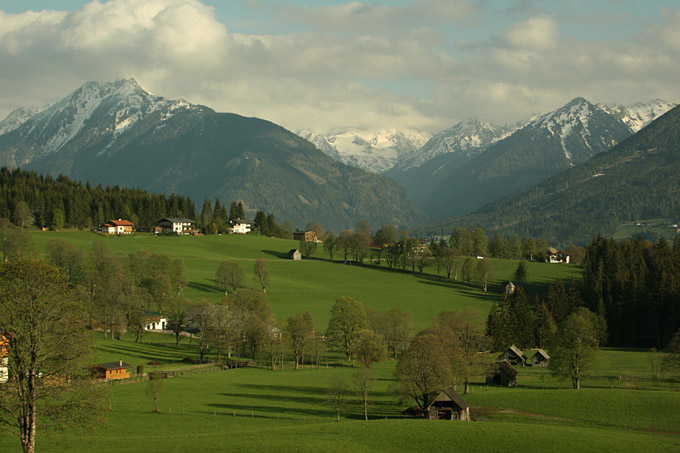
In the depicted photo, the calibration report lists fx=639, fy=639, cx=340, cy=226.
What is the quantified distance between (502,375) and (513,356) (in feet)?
56.0

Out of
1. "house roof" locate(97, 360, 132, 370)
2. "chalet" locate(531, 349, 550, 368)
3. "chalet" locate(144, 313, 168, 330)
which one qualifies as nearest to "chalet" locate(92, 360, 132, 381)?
"house roof" locate(97, 360, 132, 370)

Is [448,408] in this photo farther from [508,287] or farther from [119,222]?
[119,222]

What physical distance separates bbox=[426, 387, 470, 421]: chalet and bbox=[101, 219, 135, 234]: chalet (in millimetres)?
150644

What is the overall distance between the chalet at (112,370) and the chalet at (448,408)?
118ft

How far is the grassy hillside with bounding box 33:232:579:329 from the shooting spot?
127 metres

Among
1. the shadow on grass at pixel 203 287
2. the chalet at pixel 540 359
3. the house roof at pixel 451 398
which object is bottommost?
the chalet at pixel 540 359

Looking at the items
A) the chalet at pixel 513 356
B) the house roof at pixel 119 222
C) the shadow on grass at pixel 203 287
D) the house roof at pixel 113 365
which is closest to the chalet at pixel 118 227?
the house roof at pixel 119 222

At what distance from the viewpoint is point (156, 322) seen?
109938 millimetres

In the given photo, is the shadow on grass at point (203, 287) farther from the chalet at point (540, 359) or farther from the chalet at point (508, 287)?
the chalet at point (508, 287)

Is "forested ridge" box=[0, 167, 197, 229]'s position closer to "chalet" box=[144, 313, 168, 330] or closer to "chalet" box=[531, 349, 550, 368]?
"chalet" box=[144, 313, 168, 330]

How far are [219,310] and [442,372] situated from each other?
4342cm

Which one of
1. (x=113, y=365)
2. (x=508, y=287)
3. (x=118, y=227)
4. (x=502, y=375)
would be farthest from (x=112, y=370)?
(x=118, y=227)

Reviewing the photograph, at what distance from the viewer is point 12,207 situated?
173500mm

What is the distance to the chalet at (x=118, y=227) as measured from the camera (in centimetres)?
18838
